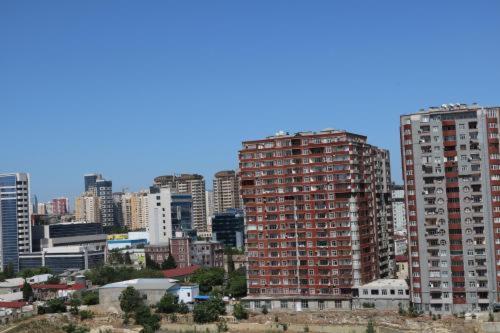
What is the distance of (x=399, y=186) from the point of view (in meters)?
114

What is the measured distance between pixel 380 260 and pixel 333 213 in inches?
256

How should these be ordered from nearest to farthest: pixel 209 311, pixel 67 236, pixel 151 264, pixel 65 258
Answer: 1. pixel 209 311
2. pixel 151 264
3. pixel 65 258
4. pixel 67 236

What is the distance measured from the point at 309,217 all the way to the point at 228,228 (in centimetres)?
5124

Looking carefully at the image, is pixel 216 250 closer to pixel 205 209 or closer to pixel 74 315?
pixel 74 315

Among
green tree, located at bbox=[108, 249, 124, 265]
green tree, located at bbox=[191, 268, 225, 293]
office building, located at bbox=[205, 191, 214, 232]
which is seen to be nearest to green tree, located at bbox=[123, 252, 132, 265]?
green tree, located at bbox=[108, 249, 124, 265]

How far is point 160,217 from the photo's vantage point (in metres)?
95.4

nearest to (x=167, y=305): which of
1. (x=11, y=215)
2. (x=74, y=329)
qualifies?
(x=74, y=329)

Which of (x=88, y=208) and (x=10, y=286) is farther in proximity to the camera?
(x=88, y=208)

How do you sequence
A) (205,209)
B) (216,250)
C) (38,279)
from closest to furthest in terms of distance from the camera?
(38,279), (216,250), (205,209)

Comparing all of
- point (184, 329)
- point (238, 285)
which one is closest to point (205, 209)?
point (238, 285)

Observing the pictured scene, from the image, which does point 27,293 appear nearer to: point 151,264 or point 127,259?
point 151,264

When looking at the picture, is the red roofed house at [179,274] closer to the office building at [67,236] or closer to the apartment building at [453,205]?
the office building at [67,236]

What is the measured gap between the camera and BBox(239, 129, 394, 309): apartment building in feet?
146

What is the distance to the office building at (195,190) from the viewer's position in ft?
408
